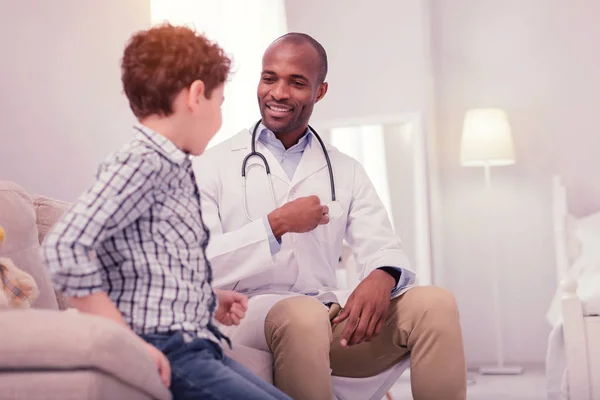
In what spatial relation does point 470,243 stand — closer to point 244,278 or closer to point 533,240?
Result: point 533,240

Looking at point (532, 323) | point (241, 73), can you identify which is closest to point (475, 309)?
point (532, 323)

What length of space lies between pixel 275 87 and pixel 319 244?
41 cm

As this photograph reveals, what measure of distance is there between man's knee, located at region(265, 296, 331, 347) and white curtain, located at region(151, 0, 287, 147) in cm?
155

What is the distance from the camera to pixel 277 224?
1.74 meters

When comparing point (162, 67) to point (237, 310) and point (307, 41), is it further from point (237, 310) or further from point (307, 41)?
point (307, 41)

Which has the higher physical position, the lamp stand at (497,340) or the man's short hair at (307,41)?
the man's short hair at (307,41)

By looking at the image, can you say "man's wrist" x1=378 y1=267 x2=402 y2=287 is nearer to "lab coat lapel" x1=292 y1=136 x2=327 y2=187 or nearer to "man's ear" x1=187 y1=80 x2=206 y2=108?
"lab coat lapel" x1=292 y1=136 x2=327 y2=187

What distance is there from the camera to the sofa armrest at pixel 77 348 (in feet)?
3.40

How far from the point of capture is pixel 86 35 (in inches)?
98.2

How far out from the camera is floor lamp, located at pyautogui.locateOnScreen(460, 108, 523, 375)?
3.79m

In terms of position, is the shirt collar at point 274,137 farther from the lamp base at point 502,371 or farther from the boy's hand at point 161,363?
the lamp base at point 502,371

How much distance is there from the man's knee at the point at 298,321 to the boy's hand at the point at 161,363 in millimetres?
535

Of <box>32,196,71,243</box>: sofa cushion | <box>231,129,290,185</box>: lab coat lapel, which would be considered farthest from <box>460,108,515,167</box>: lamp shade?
<box>32,196,71,243</box>: sofa cushion

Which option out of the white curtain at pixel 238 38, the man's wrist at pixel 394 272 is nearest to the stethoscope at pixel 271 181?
the man's wrist at pixel 394 272
